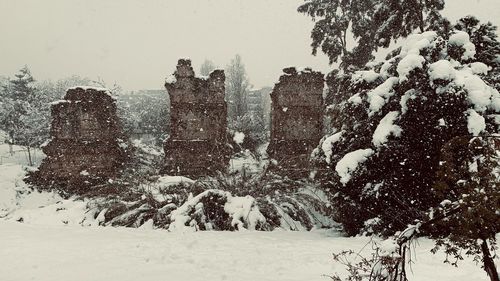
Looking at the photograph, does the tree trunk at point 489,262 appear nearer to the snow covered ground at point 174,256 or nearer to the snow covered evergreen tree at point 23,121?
the snow covered ground at point 174,256

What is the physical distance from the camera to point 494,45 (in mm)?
7035

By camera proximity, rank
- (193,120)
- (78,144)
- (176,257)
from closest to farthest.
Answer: (176,257) → (78,144) → (193,120)

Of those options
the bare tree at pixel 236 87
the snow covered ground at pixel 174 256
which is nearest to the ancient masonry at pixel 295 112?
the snow covered ground at pixel 174 256

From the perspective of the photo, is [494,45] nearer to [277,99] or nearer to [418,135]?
[418,135]

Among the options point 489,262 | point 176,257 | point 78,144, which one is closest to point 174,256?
point 176,257

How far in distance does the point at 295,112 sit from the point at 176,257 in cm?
1166

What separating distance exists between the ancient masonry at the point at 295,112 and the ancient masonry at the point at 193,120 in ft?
7.00

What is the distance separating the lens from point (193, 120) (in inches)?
626

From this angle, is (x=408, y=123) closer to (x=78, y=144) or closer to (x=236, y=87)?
(x=78, y=144)

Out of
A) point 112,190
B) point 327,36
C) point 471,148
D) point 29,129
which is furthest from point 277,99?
point 29,129

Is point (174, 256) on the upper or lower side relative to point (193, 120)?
lower

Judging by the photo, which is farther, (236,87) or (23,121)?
(236,87)

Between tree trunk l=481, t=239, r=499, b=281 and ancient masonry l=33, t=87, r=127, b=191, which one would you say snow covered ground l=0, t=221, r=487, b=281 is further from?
ancient masonry l=33, t=87, r=127, b=191

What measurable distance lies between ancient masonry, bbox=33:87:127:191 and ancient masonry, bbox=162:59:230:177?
8.76 feet
